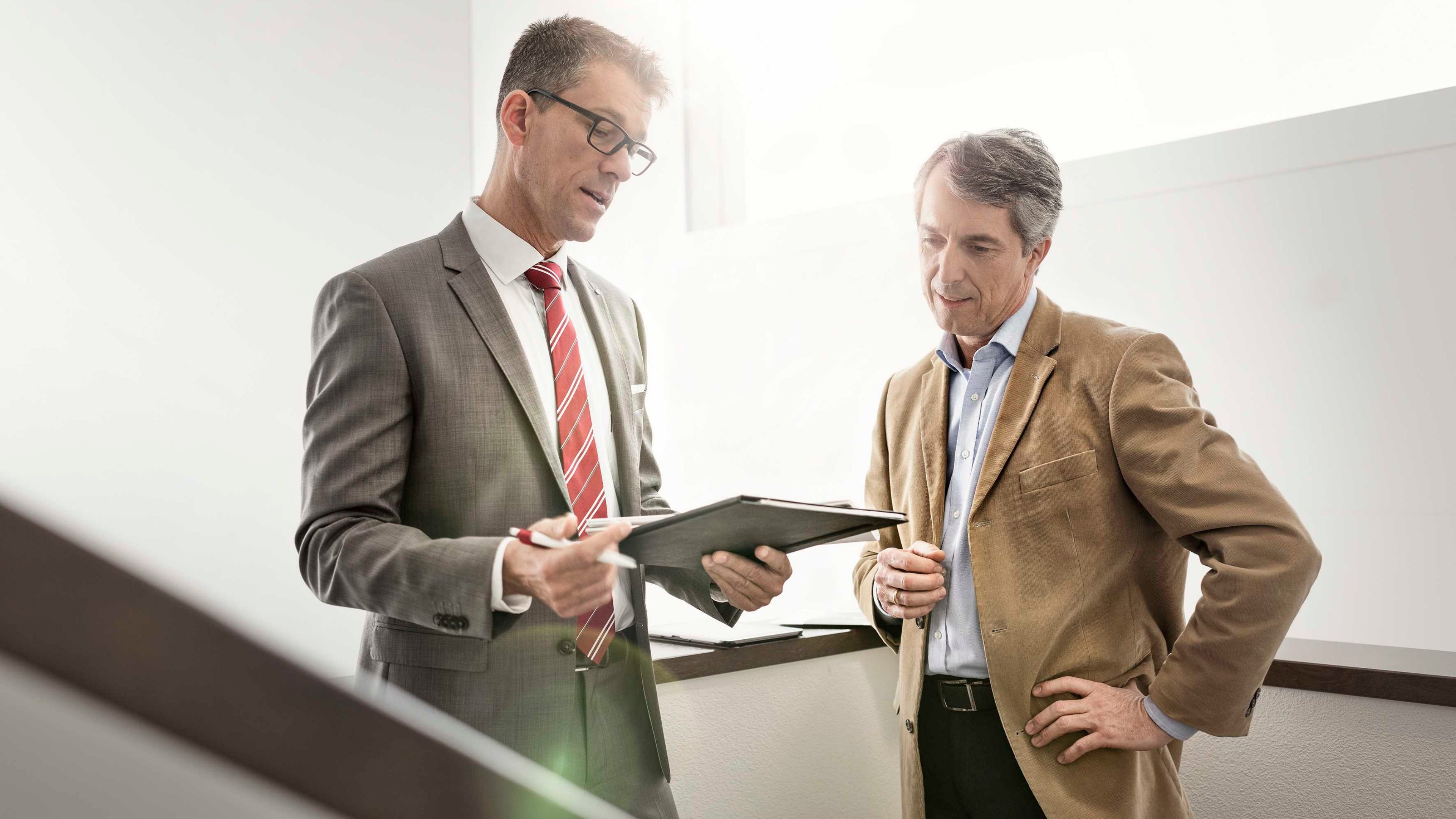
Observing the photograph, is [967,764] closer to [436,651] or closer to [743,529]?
[743,529]

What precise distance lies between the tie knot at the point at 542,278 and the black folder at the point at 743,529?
47cm

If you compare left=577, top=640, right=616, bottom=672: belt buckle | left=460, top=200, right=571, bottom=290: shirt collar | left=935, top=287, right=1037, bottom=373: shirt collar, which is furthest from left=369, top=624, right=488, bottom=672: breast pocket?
Result: left=935, top=287, right=1037, bottom=373: shirt collar

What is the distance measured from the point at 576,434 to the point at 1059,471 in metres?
0.74

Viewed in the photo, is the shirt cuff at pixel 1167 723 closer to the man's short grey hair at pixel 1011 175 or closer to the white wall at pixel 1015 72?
the man's short grey hair at pixel 1011 175

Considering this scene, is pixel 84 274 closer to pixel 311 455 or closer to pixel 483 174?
pixel 483 174

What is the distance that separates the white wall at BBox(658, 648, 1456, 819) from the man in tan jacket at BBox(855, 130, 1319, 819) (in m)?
0.37

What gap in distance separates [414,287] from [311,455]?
0.89 ft

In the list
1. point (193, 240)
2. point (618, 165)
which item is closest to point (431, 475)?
point (618, 165)

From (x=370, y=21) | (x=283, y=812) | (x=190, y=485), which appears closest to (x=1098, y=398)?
(x=283, y=812)

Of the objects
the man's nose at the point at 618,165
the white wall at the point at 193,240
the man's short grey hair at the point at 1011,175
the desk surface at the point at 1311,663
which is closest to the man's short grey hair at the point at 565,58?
the man's nose at the point at 618,165

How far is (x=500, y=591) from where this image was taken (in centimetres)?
117

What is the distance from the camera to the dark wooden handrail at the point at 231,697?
205 mm

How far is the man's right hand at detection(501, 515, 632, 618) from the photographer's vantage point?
1.04 metres

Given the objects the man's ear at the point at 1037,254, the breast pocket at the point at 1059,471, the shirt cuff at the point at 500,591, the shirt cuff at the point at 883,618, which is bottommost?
the shirt cuff at the point at 883,618
